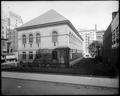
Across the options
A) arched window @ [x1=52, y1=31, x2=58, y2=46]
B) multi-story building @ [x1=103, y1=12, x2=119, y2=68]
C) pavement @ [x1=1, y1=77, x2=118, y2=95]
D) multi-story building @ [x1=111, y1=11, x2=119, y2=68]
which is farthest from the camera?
arched window @ [x1=52, y1=31, x2=58, y2=46]

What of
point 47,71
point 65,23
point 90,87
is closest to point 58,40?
point 65,23

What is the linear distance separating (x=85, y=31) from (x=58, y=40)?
60.4m

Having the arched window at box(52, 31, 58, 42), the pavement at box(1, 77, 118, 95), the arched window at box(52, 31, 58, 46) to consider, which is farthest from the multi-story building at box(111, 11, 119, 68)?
the arched window at box(52, 31, 58, 42)

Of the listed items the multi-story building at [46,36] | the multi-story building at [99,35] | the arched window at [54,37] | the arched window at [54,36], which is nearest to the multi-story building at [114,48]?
the multi-story building at [46,36]

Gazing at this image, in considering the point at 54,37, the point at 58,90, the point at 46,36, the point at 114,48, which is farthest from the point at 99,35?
the point at 58,90

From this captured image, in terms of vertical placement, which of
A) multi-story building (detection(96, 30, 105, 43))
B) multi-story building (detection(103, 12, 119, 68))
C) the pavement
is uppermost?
multi-story building (detection(96, 30, 105, 43))

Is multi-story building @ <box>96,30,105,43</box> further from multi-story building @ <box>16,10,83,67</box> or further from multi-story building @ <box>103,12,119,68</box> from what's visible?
multi-story building @ <box>103,12,119,68</box>

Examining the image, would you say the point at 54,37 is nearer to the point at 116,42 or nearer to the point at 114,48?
the point at 116,42

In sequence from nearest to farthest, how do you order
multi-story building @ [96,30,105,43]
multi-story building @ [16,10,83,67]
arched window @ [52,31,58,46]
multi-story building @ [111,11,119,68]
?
1. multi-story building @ [111,11,119,68]
2. multi-story building @ [16,10,83,67]
3. arched window @ [52,31,58,46]
4. multi-story building @ [96,30,105,43]

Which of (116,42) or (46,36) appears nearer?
(116,42)

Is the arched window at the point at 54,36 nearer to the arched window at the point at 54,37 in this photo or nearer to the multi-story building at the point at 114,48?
the arched window at the point at 54,37

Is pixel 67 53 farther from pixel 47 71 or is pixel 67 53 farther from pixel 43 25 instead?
pixel 43 25

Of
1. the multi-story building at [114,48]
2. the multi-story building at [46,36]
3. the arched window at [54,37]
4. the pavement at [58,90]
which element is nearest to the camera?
the pavement at [58,90]

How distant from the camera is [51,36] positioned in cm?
1989
